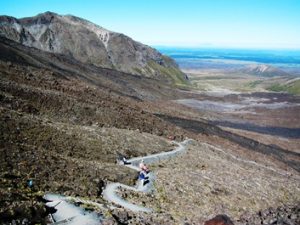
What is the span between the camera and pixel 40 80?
7869 centimetres

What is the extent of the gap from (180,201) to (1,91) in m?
29.2

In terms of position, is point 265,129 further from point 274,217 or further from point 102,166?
point 102,166

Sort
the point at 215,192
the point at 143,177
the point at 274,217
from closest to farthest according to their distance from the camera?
1. the point at 274,217
2. the point at 143,177
3. the point at 215,192

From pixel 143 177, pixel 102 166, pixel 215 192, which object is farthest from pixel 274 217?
pixel 102 166

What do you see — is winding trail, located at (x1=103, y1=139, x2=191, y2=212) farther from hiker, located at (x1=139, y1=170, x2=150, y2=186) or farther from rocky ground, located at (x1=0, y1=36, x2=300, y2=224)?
rocky ground, located at (x1=0, y1=36, x2=300, y2=224)

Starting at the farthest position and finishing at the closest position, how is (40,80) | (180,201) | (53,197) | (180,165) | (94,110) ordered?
(40,80) < (94,110) < (180,165) < (180,201) < (53,197)

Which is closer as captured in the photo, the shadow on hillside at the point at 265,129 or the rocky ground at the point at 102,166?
the rocky ground at the point at 102,166

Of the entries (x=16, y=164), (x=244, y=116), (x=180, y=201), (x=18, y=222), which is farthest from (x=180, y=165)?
(x=244, y=116)

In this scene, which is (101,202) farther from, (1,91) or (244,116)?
(244,116)

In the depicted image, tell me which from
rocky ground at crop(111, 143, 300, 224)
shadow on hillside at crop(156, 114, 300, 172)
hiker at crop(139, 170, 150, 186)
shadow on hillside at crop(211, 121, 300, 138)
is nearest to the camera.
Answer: rocky ground at crop(111, 143, 300, 224)

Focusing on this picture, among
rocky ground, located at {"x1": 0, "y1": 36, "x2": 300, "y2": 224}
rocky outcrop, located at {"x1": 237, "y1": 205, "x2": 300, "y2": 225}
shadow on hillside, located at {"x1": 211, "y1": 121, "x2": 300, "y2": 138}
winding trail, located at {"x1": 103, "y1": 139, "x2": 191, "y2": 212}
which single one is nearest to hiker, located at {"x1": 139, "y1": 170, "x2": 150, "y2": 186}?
winding trail, located at {"x1": 103, "y1": 139, "x2": 191, "y2": 212}

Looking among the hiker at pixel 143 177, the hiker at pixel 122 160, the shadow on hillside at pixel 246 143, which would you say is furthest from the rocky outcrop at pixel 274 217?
the shadow on hillside at pixel 246 143

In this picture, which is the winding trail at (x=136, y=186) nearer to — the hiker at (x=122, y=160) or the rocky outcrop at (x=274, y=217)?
the hiker at (x=122, y=160)

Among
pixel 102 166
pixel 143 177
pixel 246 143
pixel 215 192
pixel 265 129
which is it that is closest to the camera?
pixel 143 177
